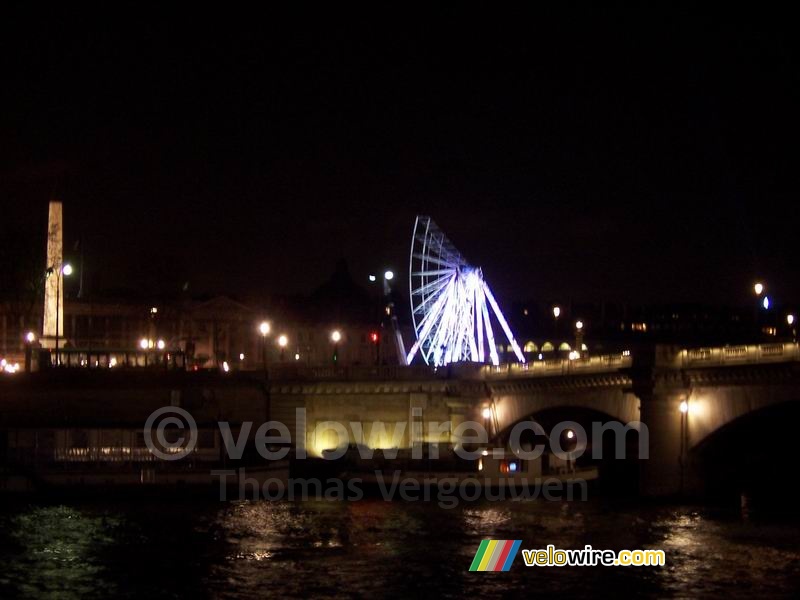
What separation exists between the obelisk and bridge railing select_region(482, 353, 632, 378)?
3111 centimetres

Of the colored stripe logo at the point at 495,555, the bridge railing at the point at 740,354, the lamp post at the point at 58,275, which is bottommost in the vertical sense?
the colored stripe logo at the point at 495,555

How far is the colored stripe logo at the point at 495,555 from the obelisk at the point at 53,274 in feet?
166

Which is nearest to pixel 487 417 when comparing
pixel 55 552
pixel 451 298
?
pixel 451 298

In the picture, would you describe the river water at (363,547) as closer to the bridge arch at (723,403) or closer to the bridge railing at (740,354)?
the bridge arch at (723,403)

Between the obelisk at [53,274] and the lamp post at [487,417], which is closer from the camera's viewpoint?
the lamp post at [487,417]

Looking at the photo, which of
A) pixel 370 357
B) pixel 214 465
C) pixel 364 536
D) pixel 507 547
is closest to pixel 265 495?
pixel 214 465

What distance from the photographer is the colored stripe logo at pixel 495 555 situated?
5369 cm

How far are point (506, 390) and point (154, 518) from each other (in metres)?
28.0

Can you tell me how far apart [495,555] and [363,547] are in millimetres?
5360

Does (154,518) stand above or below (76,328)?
below

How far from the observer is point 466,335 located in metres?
97.8

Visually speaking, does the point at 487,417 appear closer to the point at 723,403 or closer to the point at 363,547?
the point at 723,403

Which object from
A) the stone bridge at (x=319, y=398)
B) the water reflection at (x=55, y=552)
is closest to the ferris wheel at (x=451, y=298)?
the stone bridge at (x=319, y=398)

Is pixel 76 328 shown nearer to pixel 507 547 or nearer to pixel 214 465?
pixel 214 465
